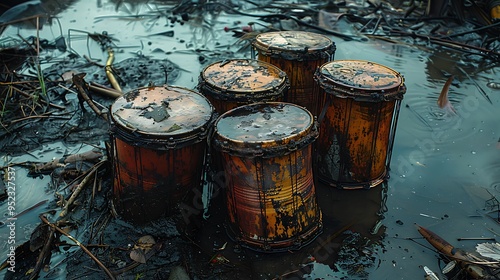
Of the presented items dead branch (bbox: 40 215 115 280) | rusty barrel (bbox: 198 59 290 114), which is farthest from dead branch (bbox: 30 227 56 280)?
rusty barrel (bbox: 198 59 290 114)

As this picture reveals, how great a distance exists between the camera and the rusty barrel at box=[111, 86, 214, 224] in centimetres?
313

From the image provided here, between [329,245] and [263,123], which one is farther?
[329,245]

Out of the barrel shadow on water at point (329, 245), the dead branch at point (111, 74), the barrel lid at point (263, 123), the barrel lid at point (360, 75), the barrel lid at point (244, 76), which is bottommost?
the barrel shadow on water at point (329, 245)

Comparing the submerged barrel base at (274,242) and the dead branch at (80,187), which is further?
the dead branch at (80,187)

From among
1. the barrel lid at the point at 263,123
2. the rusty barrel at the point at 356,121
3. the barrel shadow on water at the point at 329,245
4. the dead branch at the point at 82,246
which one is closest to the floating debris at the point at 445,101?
the rusty barrel at the point at 356,121

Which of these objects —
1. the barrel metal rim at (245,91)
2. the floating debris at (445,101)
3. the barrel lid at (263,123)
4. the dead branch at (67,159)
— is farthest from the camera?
the floating debris at (445,101)

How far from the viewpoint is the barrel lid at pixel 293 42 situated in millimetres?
4324

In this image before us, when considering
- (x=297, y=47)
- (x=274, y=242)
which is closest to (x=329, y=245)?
(x=274, y=242)

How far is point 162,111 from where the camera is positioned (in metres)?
3.35

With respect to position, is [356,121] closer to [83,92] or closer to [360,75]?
[360,75]

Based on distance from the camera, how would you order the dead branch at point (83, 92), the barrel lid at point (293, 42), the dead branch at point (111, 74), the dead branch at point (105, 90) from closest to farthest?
1. the barrel lid at point (293, 42)
2. the dead branch at point (83, 92)
3. the dead branch at point (105, 90)
4. the dead branch at point (111, 74)

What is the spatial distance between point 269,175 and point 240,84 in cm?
100

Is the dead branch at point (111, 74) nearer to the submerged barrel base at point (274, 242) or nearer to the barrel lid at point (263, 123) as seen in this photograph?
the barrel lid at point (263, 123)

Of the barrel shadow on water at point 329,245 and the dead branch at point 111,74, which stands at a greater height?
the dead branch at point 111,74
